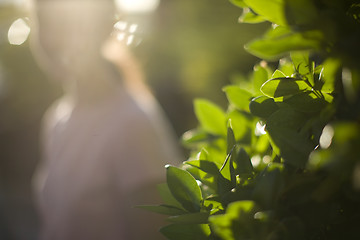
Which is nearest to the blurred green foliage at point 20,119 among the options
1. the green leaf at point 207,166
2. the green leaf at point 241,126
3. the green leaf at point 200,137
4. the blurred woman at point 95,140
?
the blurred woman at point 95,140

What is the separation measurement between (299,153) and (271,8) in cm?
18

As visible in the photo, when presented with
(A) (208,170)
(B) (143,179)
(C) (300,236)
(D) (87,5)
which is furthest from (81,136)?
(C) (300,236)

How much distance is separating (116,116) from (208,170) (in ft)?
6.13

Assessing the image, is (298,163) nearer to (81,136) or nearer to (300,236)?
(300,236)

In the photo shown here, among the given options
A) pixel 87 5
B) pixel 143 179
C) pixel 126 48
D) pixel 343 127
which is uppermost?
pixel 87 5

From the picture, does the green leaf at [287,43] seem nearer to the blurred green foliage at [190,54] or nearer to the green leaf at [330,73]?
the green leaf at [330,73]

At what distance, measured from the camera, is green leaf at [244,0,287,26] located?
1.42ft

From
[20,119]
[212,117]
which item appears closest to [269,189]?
[212,117]

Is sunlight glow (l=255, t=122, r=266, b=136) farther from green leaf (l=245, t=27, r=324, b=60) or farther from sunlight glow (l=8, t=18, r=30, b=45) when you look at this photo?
sunlight glow (l=8, t=18, r=30, b=45)

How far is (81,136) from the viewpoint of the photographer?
8.29ft

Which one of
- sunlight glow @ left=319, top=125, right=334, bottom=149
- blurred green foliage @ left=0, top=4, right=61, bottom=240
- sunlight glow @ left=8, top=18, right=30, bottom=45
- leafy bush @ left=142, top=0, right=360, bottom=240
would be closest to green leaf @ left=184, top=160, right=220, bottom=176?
leafy bush @ left=142, top=0, right=360, bottom=240

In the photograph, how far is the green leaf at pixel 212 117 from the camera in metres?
0.82

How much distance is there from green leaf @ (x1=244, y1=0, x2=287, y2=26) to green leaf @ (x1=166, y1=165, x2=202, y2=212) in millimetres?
252

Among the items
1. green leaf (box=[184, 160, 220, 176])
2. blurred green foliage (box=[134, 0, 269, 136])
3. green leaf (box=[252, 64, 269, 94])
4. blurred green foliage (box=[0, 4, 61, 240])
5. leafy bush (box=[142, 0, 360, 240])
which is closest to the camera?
leafy bush (box=[142, 0, 360, 240])
